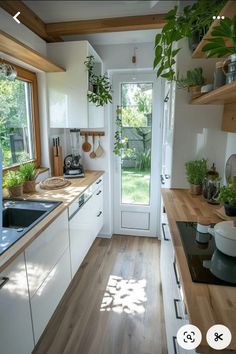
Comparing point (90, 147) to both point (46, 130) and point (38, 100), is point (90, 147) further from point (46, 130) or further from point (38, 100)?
point (38, 100)

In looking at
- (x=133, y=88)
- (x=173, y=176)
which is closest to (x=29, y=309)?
(x=173, y=176)

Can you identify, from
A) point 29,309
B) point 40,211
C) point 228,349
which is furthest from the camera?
point 40,211

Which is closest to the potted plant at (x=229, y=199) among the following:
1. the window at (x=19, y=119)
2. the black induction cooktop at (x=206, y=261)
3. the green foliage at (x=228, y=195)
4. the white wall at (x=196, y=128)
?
the green foliage at (x=228, y=195)

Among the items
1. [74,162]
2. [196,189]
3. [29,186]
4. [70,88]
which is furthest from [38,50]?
[196,189]

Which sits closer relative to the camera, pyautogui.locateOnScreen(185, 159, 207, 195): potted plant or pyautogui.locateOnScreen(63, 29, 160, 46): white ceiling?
pyautogui.locateOnScreen(185, 159, 207, 195): potted plant

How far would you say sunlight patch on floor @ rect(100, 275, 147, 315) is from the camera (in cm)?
199

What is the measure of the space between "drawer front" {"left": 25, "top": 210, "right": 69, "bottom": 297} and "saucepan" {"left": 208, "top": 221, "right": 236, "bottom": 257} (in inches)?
39.5

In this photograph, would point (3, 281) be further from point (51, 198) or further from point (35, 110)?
point (35, 110)

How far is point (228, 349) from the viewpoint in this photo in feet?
2.02

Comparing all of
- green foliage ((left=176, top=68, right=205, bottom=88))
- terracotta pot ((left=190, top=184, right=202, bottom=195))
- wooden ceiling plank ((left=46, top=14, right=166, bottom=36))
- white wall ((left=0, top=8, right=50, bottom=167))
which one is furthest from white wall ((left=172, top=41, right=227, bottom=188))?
white wall ((left=0, top=8, right=50, bottom=167))

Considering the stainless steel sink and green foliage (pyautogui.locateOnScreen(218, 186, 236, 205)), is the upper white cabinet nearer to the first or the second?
the stainless steel sink

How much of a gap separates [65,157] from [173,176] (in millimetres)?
1430

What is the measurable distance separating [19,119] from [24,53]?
0.68 m

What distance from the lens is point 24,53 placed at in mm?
1832
